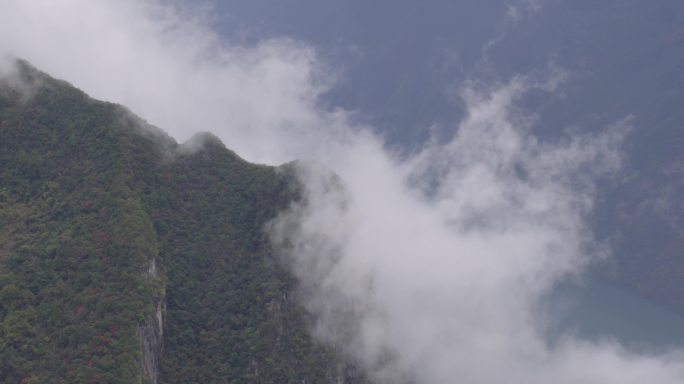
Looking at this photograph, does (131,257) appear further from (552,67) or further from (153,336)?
(552,67)

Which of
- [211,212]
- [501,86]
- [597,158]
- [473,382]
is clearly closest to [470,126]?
[501,86]

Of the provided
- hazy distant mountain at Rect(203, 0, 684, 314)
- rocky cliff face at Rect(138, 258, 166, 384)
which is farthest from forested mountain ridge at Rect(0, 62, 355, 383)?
hazy distant mountain at Rect(203, 0, 684, 314)

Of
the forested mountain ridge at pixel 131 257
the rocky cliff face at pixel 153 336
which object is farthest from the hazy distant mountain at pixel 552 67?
the rocky cliff face at pixel 153 336

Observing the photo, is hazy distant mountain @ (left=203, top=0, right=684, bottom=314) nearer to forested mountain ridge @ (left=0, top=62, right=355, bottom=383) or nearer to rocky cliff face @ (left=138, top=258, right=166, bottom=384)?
forested mountain ridge @ (left=0, top=62, right=355, bottom=383)

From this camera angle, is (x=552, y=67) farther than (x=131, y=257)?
Yes

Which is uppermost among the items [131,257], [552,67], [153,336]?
[552,67]

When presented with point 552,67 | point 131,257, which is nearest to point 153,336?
point 131,257

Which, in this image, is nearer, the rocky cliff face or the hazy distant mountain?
the rocky cliff face

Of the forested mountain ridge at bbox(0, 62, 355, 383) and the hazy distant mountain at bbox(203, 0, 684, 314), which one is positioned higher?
the hazy distant mountain at bbox(203, 0, 684, 314)

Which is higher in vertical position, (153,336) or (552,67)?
(552,67)
